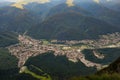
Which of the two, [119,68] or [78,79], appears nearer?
[78,79]

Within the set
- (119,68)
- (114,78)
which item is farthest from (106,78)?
(119,68)

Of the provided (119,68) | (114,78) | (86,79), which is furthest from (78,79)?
(119,68)

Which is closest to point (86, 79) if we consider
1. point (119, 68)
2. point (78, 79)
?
point (78, 79)

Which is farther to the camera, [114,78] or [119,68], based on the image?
[119,68]

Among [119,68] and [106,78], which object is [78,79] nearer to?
[106,78]

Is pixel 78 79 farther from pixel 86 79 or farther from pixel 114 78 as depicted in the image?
pixel 114 78
